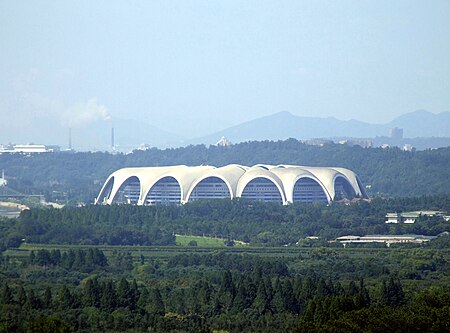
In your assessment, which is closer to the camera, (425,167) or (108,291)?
(108,291)

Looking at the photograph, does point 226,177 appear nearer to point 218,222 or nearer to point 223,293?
point 218,222

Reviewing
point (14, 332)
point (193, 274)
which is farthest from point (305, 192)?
point (14, 332)

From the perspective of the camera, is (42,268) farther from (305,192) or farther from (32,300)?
(305,192)

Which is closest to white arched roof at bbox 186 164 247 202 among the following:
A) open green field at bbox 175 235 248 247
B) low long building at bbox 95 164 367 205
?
low long building at bbox 95 164 367 205

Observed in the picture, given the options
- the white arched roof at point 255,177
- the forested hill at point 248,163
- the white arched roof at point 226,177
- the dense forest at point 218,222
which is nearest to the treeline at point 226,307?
the dense forest at point 218,222

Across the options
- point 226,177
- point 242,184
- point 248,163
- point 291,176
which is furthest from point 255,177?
point 248,163
